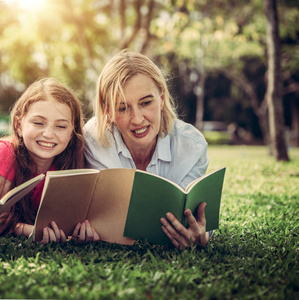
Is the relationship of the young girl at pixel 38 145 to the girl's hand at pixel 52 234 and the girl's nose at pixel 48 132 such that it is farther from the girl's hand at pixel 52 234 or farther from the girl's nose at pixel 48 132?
the girl's hand at pixel 52 234

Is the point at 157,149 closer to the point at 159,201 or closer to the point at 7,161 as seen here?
the point at 159,201

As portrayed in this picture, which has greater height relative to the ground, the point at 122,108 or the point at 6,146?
the point at 122,108

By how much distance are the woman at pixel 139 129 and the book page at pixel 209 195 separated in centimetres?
14

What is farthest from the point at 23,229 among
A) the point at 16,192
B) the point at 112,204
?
the point at 112,204

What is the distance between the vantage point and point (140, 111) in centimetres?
298

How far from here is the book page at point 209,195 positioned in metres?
2.42

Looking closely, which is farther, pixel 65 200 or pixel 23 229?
pixel 23 229

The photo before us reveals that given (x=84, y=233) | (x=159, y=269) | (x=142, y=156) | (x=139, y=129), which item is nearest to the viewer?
(x=159, y=269)

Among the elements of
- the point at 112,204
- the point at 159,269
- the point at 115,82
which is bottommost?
the point at 159,269

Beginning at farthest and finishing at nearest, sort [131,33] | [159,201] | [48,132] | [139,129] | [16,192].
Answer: [131,33]
[139,129]
[48,132]
[159,201]
[16,192]

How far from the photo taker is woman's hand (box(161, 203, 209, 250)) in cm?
248

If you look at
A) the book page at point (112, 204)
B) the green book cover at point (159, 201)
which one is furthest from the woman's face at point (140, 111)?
the green book cover at point (159, 201)

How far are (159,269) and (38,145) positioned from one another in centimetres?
143

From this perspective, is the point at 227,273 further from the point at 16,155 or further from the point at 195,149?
the point at 16,155
